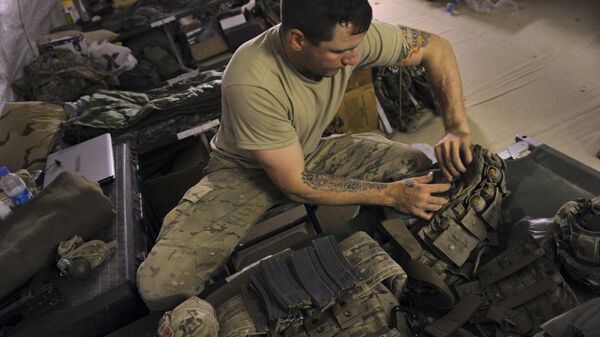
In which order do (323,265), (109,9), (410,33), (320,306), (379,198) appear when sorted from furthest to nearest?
1. (109,9)
2. (410,33)
3. (379,198)
4. (323,265)
5. (320,306)

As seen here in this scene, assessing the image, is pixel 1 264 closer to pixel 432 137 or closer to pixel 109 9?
pixel 432 137

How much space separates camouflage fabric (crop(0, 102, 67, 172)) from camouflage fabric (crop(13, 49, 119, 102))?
17.9 inches

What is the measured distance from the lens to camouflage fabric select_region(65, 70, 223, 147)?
2559 mm

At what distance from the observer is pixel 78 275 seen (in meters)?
1.60

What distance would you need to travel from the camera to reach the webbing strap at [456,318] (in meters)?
1.32

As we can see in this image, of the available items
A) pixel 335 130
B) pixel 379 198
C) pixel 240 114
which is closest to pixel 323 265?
pixel 379 198

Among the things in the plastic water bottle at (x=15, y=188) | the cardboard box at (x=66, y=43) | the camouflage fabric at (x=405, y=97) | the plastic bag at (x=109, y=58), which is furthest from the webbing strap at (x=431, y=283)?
the cardboard box at (x=66, y=43)

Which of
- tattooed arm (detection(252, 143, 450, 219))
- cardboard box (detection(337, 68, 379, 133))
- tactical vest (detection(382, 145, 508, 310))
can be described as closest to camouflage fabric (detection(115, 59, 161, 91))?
cardboard box (detection(337, 68, 379, 133))

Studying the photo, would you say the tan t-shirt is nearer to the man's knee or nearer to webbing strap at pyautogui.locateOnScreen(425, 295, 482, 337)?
the man's knee

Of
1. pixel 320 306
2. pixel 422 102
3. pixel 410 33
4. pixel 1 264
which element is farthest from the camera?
pixel 422 102

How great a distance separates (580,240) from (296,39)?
1.09m

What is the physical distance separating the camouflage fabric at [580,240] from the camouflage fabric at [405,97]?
1.69 meters

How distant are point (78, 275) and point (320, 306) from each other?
91 cm

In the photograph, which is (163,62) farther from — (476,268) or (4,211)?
(476,268)
